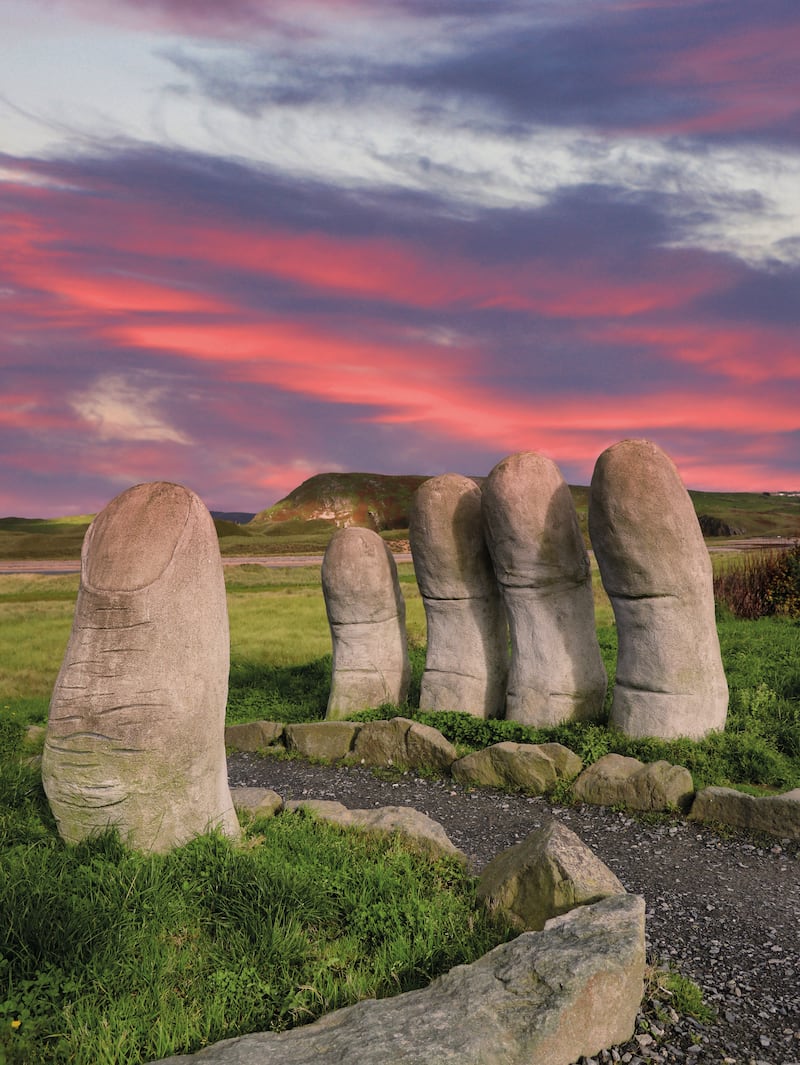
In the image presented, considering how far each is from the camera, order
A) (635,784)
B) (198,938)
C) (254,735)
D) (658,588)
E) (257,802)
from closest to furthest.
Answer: (198,938) → (257,802) → (635,784) → (658,588) → (254,735)

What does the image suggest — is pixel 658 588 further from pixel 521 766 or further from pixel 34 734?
pixel 34 734

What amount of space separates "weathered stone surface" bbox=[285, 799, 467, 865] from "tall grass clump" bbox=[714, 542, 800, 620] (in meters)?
16.5

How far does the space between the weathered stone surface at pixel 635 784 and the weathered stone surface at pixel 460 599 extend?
121 inches

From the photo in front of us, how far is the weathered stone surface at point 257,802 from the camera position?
7547 mm

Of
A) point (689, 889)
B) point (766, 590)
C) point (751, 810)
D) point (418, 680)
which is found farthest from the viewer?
point (766, 590)

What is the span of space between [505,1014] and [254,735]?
8.62 meters

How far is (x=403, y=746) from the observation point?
37.1ft

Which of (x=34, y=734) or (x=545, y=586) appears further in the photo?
(x=34, y=734)

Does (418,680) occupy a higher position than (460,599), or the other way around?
(460,599)

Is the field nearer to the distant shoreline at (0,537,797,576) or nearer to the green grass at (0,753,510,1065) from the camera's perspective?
the green grass at (0,753,510,1065)

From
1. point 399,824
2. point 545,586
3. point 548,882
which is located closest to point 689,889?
point 548,882

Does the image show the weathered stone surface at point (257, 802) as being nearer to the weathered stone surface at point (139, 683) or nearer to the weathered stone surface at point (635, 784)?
the weathered stone surface at point (139, 683)

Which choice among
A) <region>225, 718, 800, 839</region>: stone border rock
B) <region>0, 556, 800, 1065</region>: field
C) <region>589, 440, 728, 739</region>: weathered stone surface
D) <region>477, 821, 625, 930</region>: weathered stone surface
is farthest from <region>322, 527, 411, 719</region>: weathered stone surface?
<region>477, 821, 625, 930</region>: weathered stone surface

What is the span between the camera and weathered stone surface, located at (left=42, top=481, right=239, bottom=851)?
6047 millimetres
